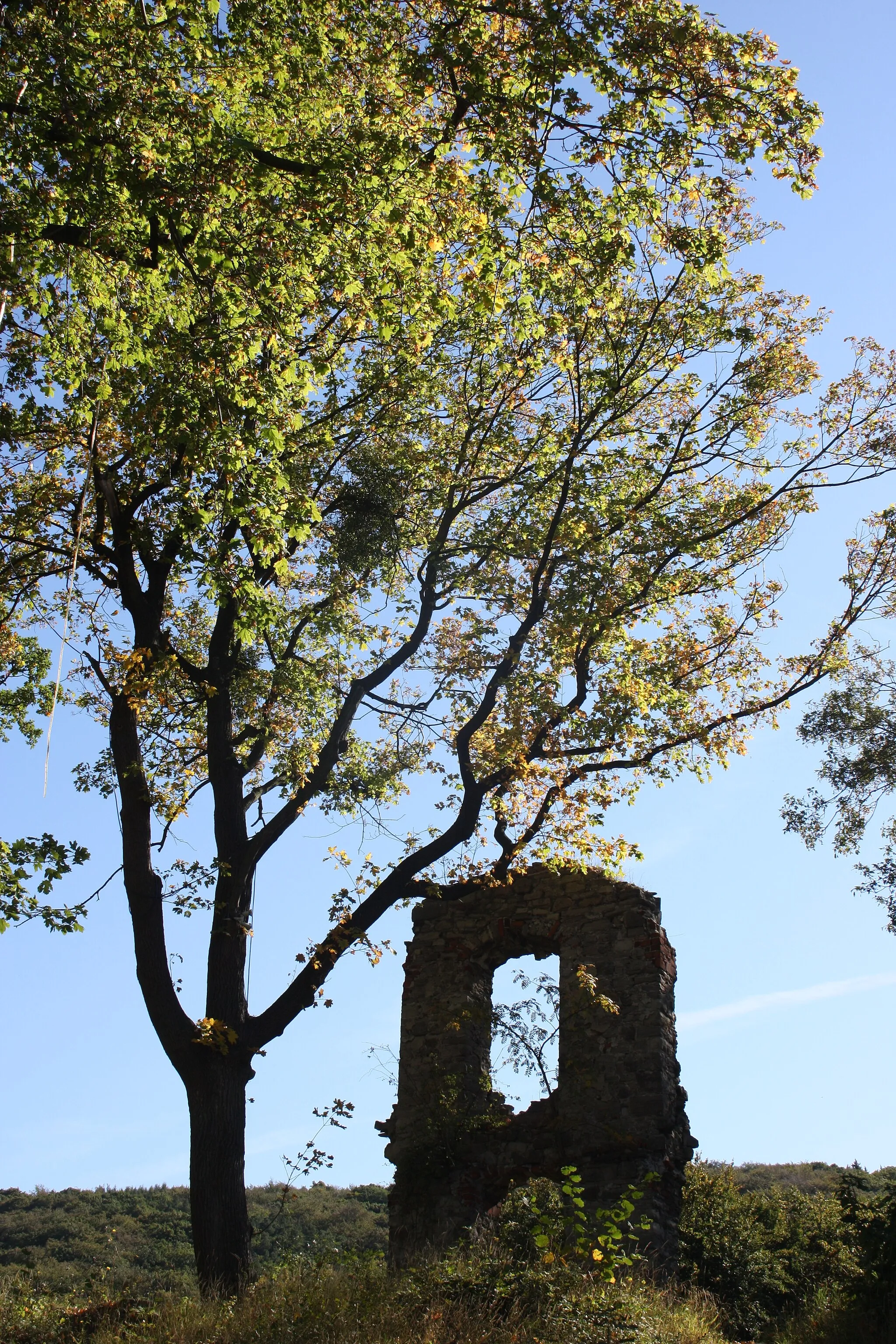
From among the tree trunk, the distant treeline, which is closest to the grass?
the tree trunk

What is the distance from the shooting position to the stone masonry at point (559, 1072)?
1107 cm

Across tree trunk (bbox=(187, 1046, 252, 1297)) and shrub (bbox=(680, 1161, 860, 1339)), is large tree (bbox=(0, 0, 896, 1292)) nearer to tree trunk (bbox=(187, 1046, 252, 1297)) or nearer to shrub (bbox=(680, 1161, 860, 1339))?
tree trunk (bbox=(187, 1046, 252, 1297))

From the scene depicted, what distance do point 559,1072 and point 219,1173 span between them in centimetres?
423

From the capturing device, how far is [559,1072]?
11.8 meters

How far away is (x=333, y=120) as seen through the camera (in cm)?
912

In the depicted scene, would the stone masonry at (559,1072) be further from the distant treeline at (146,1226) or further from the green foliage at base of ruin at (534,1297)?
the distant treeline at (146,1226)

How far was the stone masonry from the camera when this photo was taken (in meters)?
11.1

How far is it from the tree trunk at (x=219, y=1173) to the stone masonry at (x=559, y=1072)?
2431 millimetres

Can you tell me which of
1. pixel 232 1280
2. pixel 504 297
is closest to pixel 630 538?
pixel 504 297

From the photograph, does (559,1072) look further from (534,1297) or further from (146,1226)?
(146,1226)

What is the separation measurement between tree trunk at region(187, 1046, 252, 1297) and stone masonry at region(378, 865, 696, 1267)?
7.98 feet

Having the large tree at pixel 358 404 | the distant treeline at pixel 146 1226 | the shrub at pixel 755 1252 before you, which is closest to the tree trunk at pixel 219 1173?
the large tree at pixel 358 404

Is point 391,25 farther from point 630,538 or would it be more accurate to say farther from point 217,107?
point 630,538

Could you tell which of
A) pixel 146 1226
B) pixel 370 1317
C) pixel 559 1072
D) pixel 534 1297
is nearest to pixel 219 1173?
pixel 370 1317
